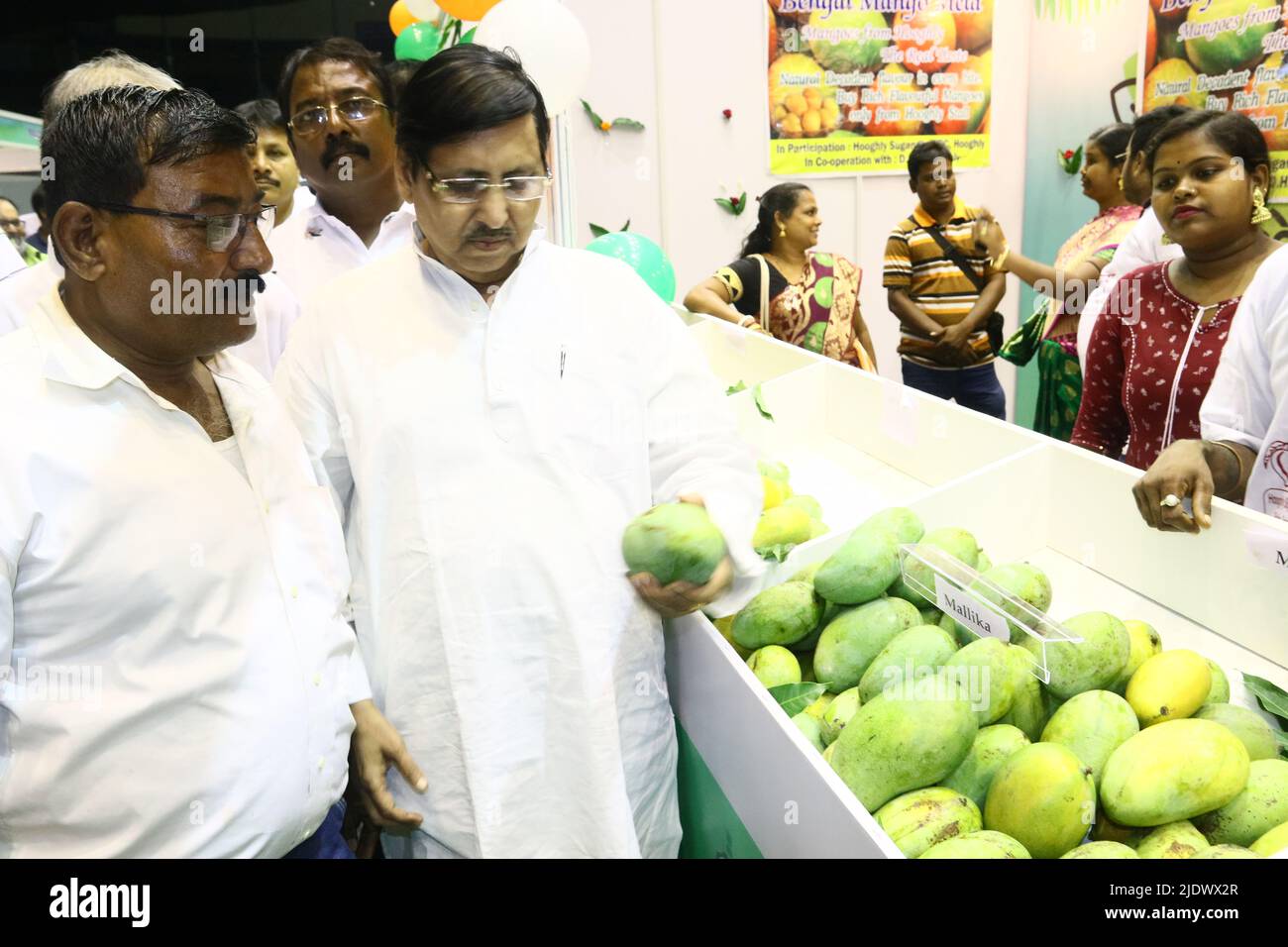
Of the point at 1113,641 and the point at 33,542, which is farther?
the point at 1113,641

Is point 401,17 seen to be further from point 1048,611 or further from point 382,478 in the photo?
point 1048,611

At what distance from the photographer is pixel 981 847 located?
3.05 ft

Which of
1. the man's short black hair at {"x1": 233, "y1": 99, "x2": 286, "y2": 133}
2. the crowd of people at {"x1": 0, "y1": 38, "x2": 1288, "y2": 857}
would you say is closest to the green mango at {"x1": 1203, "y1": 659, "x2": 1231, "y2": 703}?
the crowd of people at {"x1": 0, "y1": 38, "x2": 1288, "y2": 857}

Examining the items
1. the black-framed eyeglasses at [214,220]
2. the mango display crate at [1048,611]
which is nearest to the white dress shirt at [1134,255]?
the mango display crate at [1048,611]

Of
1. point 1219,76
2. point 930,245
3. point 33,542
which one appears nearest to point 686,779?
point 33,542

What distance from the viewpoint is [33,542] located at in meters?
0.98

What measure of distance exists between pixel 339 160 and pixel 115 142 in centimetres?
113

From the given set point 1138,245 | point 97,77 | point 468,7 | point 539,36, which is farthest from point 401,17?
point 1138,245

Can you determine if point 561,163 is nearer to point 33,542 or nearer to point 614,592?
point 614,592

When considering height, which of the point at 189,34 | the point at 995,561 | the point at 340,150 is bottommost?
the point at 995,561

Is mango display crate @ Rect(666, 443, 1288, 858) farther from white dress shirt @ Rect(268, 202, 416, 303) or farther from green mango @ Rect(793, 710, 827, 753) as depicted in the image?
white dress shirt @ Rect(268, 202, 416, 303)

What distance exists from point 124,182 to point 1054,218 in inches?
217

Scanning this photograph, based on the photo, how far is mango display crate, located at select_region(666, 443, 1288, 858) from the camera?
1.09 m
